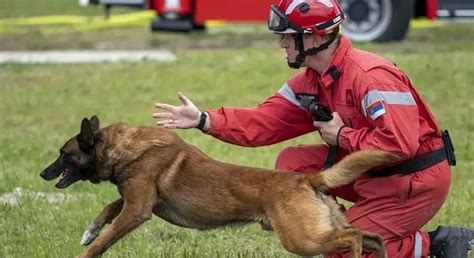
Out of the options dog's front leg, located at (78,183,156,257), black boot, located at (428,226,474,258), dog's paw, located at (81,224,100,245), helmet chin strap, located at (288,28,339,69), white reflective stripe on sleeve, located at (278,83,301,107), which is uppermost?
helmet chin strap, located at (288,28,339,69)

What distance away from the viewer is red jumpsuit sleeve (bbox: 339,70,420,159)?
5.16 metres

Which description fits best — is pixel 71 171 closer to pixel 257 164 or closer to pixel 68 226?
pixel 68 226

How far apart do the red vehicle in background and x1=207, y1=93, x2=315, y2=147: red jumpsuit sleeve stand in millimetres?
8667

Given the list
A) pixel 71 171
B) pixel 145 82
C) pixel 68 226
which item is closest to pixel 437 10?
pixel 145 82

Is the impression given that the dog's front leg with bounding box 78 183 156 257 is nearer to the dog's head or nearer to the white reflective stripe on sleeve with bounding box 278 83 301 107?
the dog's head

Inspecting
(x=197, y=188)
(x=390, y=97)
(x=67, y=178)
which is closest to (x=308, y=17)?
(x=390, y=97)

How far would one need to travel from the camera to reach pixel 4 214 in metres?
7.12

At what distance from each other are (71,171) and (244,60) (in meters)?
7.67

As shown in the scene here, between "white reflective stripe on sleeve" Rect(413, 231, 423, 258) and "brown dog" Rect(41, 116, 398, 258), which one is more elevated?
"brown dog" Rect(41, 116, 398, 258)

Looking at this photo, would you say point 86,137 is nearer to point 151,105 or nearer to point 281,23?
point 281,23

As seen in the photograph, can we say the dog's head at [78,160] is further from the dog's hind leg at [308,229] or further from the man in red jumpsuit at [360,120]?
the dog's hind leg at [308,229]

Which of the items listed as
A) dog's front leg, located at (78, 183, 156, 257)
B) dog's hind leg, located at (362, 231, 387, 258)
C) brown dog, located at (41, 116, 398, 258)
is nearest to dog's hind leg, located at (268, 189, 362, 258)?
brown dog, located at (41, 116, 398, 258)

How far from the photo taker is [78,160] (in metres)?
5.54

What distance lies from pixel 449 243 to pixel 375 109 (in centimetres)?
109
